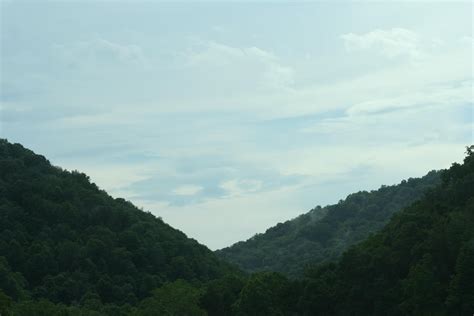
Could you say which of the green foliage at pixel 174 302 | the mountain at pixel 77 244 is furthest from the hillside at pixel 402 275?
the mountain at pixel 77 244

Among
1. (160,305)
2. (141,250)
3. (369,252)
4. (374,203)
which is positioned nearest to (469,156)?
(369,252)

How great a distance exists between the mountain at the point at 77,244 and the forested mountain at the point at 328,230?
108 feet

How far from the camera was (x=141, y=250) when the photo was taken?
99.8m

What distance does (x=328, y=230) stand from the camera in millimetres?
164375

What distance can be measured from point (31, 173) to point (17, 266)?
77.8 feet

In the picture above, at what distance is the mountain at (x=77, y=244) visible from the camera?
90.2 m

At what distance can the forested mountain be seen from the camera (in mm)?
146400

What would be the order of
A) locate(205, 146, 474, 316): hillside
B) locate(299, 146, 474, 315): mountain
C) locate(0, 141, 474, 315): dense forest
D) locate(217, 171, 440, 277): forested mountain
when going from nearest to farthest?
locate(299, 146, 474, 315): mountain
locate(205, 146, 474, 316): hillside
locate(0, 141, 474, 315): dense forest
locate(217, 171, 440, 277): forested mountain

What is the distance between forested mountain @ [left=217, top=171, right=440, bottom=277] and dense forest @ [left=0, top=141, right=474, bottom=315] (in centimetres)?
3591

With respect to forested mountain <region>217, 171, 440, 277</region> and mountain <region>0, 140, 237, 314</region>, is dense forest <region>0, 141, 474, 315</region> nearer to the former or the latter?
mountain <region>0, 140, 237, 314</region>

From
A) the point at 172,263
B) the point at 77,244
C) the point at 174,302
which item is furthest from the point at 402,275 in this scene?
the point at 77,244

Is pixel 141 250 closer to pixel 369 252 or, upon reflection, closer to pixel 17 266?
pixel 17 266

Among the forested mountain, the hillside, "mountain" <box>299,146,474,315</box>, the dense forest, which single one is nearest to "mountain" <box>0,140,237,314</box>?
A: the dense forest

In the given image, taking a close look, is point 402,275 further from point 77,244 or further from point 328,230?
point 328,230
